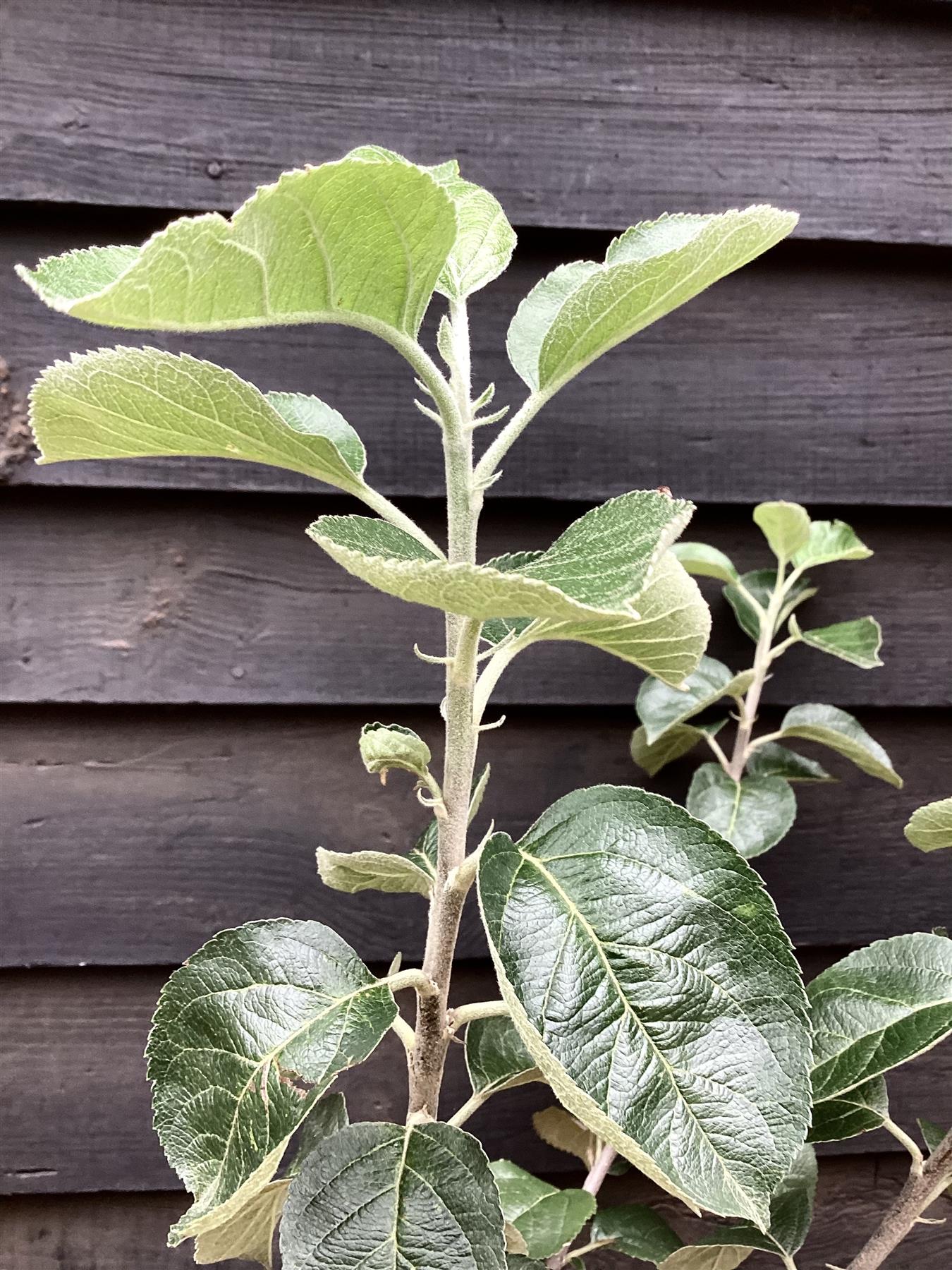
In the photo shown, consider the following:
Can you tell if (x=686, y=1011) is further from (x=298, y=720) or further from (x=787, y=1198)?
(x=298, y=720)

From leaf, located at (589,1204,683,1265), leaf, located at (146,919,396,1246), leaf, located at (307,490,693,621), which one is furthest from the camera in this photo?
leaf, located at (589,1204,683,1265)

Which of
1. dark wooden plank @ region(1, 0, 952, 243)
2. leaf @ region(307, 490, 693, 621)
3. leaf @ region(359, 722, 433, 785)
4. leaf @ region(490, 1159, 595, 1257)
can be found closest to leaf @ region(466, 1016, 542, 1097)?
leaf @ region(490, 1159, 595, 1257)

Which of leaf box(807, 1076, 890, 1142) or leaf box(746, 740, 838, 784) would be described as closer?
leaf box(807, 1076, 890, 1142)

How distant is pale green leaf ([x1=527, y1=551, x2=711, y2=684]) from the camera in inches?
15.8

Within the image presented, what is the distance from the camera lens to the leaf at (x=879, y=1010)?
1.73ft

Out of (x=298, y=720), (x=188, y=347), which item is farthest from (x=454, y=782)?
(x=188, y=347)

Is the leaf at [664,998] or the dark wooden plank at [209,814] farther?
the dark wooden plank at [209,814]

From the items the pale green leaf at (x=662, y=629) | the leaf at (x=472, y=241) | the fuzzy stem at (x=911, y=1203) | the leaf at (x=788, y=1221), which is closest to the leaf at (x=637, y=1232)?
the leaf at (x=788, y=1221)

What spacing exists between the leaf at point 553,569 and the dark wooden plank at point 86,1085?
0.66 m

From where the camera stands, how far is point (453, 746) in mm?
436

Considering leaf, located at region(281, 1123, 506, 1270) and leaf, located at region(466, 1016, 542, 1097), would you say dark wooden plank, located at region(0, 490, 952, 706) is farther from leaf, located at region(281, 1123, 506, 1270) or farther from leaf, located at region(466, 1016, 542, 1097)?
leaf, located at region(281, 1123, 506, 1270)

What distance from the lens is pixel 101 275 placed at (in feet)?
1.11

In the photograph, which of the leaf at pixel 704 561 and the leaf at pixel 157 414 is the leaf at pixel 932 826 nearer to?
the leaf at pixel 704 561

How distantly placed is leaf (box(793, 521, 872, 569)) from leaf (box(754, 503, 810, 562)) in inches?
0.4
